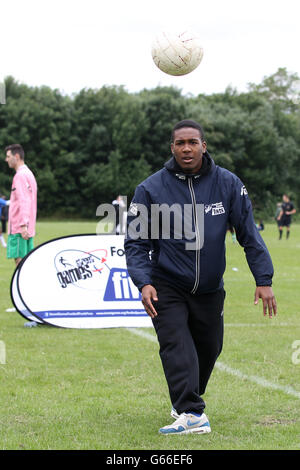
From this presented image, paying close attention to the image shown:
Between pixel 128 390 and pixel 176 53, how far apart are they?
309 centimetres

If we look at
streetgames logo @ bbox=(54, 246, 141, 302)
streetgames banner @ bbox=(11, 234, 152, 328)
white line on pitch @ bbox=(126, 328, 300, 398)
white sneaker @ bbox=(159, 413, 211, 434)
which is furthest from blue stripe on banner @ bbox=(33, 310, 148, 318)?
white sneaker @ bbox=(159, 413, 211, 434)

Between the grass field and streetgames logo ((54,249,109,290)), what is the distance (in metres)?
0.64

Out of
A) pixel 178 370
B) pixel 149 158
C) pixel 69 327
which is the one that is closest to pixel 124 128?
pixel 149 158

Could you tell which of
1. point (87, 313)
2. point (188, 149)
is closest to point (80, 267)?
point (87, 313)

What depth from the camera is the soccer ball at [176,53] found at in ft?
20.7

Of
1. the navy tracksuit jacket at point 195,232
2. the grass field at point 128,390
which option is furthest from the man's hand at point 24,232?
the navy tracksuit jacket at point 195,232

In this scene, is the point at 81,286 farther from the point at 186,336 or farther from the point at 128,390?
the point at 186,336

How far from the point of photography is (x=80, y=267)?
912 cm

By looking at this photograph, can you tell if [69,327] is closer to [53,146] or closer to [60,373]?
[60,373]

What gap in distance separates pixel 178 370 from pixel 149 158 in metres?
62.7

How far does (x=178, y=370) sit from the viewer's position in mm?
4727

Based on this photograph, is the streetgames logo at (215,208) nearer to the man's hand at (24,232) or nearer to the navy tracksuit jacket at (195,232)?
the navy tracksuit jacket at (195,232)

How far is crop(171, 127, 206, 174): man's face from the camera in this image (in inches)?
188

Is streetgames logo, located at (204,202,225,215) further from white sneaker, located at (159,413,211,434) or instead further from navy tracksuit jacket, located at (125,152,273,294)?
white sneaker, located at (159,413,211,434)
